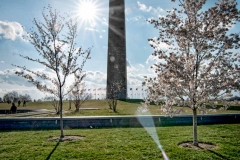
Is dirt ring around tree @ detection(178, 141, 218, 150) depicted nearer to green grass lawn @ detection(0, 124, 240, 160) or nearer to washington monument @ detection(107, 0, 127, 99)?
green grass lawn @ detection(0, 124, 240, 160)

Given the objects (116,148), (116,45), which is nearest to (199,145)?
(116,148)

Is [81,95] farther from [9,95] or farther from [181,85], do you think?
[9,95]

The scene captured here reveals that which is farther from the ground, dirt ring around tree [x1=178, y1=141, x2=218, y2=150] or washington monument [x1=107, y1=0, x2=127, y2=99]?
washington monument [x1=107, y1=0, x2=127, y2=99]

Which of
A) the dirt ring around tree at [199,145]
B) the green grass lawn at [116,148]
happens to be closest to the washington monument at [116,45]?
the green grass lawn at [116,148]

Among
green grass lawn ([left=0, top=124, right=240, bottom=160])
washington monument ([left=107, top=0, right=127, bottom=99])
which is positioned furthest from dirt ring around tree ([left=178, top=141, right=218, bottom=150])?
washington monument ([left=107, top=0, right=127, bottom=99])

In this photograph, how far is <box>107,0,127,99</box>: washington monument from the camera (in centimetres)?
3834

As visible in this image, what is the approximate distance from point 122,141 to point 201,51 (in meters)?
4.28

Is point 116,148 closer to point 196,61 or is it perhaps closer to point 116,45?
point 196,61

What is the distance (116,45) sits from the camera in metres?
38.7

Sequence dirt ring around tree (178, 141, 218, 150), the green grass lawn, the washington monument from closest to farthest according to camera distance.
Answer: the green grass lawn < dirt ring around tree (178, 141, 218, 150) < the washington monument

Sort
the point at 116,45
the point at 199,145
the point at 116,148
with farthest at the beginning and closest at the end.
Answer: the point at 116,45 < the point at 199,145 < the point at 116,148

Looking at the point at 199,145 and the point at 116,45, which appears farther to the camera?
the point at 116,45

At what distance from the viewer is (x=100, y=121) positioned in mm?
11906

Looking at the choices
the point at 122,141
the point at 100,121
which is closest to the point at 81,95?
the point at 100,121
